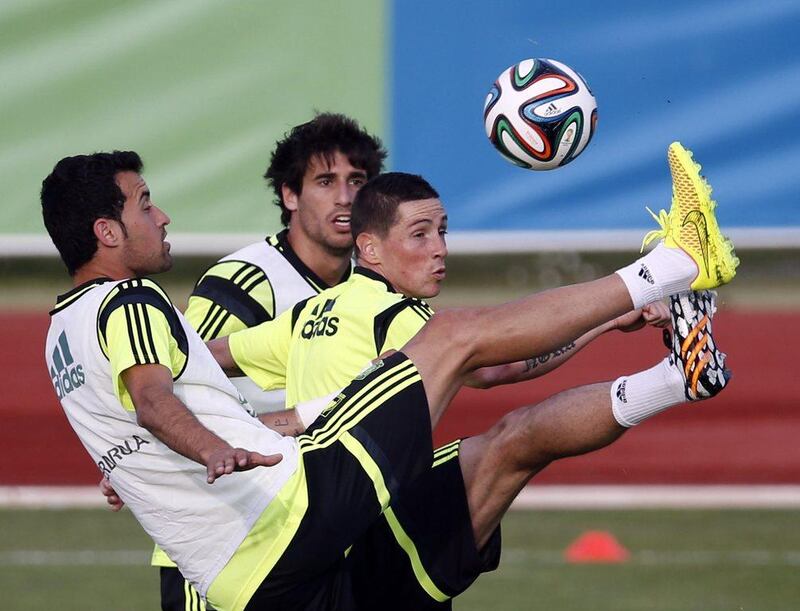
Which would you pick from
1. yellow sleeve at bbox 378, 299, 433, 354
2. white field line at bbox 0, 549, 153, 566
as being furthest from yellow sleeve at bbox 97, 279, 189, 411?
white field line at bbox 0, 549, 153, 566

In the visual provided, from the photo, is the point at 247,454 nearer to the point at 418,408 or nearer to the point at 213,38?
the point at 418,408

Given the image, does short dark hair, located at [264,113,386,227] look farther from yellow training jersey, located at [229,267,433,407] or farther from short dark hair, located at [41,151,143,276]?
short dark hair, located at [41,151,143,276]

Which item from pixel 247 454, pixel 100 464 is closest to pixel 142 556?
pixel 100 464

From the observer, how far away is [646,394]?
4.50 m

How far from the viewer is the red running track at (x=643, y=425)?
8695 millimetres

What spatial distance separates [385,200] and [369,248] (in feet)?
0.58

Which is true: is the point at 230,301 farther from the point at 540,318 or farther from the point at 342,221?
the point at 540,318

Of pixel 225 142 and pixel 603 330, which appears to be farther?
pixel 225 142

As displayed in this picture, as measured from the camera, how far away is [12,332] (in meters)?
8.98

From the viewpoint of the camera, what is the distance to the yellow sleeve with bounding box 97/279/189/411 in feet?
12.8

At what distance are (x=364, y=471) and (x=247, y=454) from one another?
66 cm

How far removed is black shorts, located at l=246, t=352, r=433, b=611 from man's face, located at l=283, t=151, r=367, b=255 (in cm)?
171

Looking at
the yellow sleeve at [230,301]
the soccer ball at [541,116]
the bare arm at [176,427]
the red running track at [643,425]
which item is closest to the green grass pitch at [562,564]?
the red running track at [643,425]

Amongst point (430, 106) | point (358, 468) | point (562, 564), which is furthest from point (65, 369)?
point (430, 106)
